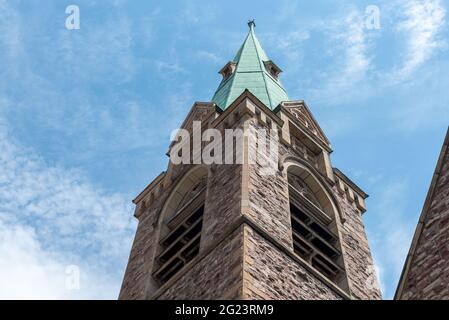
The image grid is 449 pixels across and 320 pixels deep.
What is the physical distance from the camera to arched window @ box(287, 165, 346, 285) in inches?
818

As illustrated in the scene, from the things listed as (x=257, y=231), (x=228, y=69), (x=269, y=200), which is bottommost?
(x=257, y=231)

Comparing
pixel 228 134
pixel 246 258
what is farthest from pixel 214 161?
pixel 246 258

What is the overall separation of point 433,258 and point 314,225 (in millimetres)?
10965

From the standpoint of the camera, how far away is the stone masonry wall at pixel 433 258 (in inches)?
443

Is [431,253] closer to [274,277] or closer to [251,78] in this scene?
[274,277]

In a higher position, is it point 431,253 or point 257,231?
point 257,231

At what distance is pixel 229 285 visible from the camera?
1636 centimetres

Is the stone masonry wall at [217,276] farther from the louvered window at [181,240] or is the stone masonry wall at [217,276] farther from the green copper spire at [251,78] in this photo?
the green copper spire at [251,78]

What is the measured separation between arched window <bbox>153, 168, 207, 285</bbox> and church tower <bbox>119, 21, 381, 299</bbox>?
3 cm

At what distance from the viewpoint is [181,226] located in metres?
22.7

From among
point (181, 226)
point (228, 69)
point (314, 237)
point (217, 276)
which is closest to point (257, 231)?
point (217, 276)

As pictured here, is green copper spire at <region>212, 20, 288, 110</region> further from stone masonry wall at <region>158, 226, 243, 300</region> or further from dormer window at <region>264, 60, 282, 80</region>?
stone masonry wall at <region>158, 226, 243, 300</region>
